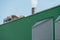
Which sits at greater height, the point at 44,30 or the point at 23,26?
the point at 23,26

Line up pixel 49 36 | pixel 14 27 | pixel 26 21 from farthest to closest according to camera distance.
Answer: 1. pixel 14 27
2. pixel 26 21
3. pixel 49 36

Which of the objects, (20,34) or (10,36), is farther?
(10,36)

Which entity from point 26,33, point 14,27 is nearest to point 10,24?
point 14,27

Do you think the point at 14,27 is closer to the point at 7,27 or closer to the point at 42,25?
the point at 7,27

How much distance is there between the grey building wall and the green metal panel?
34cm

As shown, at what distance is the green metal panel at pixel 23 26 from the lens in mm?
5855

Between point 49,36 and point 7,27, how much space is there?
267cm

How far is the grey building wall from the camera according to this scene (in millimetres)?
5523

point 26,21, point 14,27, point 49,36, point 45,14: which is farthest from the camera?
point 14,27

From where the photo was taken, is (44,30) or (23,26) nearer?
(44,30)

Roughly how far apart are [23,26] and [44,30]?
4.74 ft

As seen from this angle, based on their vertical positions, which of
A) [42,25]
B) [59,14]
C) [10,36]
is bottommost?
[10,36]

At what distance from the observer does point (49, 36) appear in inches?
217

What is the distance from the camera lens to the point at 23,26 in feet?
22.5
